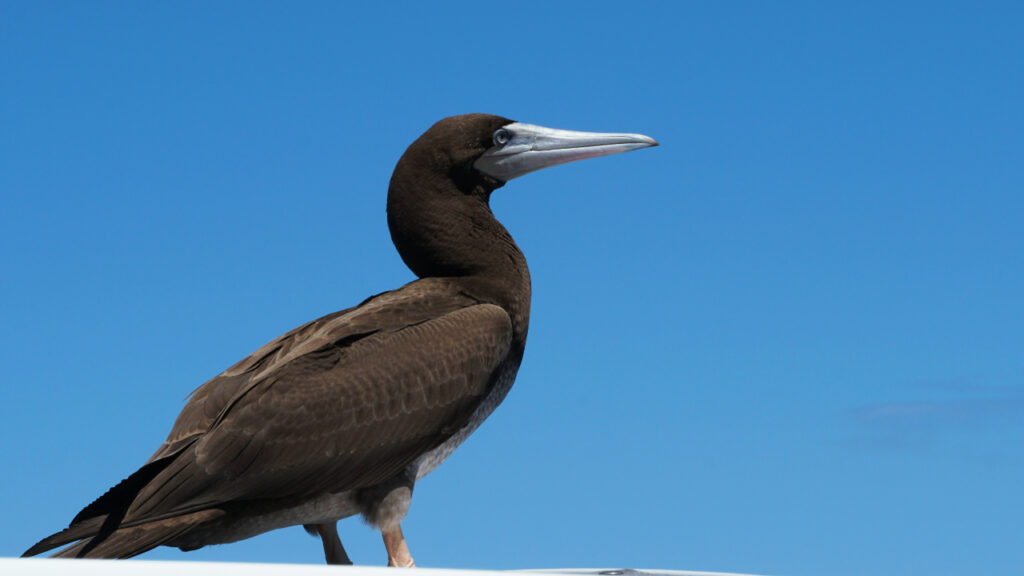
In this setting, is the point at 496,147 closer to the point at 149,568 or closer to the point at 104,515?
the point at 104,515

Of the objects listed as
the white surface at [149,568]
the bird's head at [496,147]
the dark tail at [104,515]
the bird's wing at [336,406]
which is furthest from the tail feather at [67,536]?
the bird's head at [496,147]

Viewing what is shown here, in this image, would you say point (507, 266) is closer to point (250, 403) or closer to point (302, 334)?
point (302, 334)

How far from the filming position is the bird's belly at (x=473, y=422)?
24.1ft

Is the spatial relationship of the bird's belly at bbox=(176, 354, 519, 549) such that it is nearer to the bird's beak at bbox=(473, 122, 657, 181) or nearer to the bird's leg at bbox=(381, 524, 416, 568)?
the bird's leg at bbox=(381, 524, 416, 568)

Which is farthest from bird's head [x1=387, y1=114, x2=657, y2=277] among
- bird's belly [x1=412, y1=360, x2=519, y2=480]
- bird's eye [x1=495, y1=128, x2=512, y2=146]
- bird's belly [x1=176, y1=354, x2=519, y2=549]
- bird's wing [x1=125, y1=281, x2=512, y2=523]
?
bird's belly [x1=176, y1=354, x2=519, y2=549]

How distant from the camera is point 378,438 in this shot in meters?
6.99

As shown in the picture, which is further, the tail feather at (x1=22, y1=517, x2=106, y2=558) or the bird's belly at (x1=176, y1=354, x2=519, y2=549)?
the bird's belly at (x1=176, y1=354, x2=519, y2=549)

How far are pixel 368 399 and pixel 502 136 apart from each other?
7.73 ft

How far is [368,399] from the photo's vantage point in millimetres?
7066

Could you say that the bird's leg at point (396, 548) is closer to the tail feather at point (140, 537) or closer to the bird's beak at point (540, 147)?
the tail feather at point (140, 537)

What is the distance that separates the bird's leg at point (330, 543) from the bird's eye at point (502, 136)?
2.95 meters

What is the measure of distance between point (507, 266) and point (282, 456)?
85.2 inches

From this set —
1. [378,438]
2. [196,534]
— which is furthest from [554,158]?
[196,534]

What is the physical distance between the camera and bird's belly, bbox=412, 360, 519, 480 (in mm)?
7348
